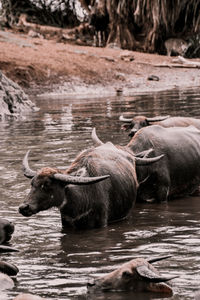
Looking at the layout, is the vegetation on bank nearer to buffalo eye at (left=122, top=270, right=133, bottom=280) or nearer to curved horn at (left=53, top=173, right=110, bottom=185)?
curved horn at (left=53, top=173, right=110, bottom=185)

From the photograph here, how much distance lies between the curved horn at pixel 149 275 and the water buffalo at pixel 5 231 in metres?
Result: 2.26

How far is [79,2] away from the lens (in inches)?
1658

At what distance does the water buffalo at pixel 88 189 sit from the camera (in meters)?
8.34

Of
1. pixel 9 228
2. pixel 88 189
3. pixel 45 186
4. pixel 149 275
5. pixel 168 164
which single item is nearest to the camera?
pixel 149 275

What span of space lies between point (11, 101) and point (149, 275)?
16.7m

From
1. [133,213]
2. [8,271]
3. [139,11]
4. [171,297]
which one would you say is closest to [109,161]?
[133,213]

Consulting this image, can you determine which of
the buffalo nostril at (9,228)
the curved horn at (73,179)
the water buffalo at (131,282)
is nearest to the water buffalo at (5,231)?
the buffalo nostril at (9,228)

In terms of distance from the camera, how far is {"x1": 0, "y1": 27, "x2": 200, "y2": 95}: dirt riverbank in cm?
2914

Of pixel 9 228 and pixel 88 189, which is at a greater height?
pixel 88 189

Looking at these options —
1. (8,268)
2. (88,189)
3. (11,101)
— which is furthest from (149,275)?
(11,101)

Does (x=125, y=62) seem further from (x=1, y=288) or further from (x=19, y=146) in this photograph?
(x=1, y=288)

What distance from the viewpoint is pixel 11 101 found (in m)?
22.5

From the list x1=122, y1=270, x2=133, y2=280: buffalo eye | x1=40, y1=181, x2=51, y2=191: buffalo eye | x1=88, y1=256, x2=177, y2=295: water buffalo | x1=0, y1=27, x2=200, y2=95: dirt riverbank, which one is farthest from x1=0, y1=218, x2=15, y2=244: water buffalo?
x1=0, y1=27, x2=200, y2=95: dirt riverbank

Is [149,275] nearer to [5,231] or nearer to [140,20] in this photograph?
[5,231]
